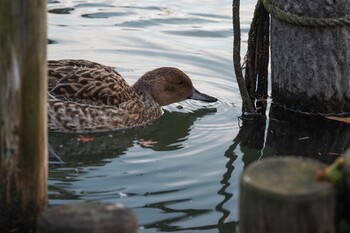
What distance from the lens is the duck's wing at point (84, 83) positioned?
30.0 ft

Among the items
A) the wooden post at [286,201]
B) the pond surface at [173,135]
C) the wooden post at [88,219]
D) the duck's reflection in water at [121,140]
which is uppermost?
the wooden post at [286,201]

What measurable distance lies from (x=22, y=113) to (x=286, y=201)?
6.30 ft

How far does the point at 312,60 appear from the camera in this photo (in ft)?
29.1

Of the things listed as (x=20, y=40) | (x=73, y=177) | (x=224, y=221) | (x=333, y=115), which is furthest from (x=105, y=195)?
(x=333, y=115)

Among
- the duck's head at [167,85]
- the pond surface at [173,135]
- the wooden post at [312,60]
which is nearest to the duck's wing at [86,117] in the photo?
the pond surface at [173,135]

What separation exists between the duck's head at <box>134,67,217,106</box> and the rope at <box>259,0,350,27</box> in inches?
58.6

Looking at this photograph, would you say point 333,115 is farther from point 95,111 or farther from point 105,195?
point 105,195

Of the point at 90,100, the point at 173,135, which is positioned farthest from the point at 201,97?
the point at 90,100

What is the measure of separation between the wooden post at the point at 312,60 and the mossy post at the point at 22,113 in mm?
3886

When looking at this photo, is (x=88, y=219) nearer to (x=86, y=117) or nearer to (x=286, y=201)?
(x=286, y=201)

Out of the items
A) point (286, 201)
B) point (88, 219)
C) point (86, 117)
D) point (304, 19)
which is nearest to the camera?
point (286, 201)

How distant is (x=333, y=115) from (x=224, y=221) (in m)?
2.98

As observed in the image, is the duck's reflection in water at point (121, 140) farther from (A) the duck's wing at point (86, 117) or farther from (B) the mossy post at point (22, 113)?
(B) the mossy post at point (22, 113)

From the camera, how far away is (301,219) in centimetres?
455
